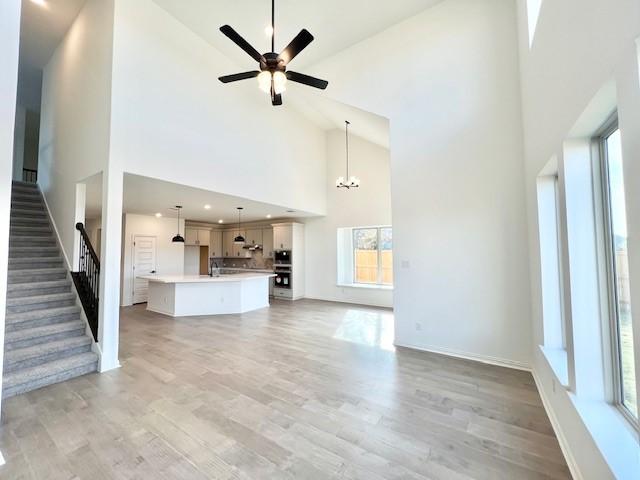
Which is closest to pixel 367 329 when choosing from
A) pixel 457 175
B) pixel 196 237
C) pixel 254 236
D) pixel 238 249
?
pixel 457 175

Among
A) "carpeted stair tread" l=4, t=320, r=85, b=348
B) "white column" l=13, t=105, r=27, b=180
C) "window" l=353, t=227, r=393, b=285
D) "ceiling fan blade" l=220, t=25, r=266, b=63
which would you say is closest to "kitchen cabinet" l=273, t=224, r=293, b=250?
"window" l=353, t=227, r=393, b=285

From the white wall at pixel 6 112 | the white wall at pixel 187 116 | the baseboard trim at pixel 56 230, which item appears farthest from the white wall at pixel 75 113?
the white wall at pixel 6 112

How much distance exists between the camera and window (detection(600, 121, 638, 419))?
5.30 feet

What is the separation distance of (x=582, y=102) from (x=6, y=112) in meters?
4.05

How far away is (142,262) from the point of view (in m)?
7.52

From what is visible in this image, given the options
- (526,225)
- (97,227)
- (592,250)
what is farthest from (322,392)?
(97,227)

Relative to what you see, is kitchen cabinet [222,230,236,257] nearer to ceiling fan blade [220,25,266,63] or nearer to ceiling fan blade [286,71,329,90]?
ceiling fan blade [286,71,329,90]

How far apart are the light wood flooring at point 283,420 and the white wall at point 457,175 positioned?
0.55 m

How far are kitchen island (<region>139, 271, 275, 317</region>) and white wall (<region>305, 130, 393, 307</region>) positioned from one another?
235cm

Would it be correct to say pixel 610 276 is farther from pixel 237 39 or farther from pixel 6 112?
pixel 6 112

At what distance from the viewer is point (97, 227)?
736 cm

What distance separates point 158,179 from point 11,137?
191 centimetres

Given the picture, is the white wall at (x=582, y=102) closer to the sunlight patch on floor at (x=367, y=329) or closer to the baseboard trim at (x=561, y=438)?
the baseboard trim at (x=561, y=438)

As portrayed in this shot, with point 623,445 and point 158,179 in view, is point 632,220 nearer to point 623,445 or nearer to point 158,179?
point 623,445
